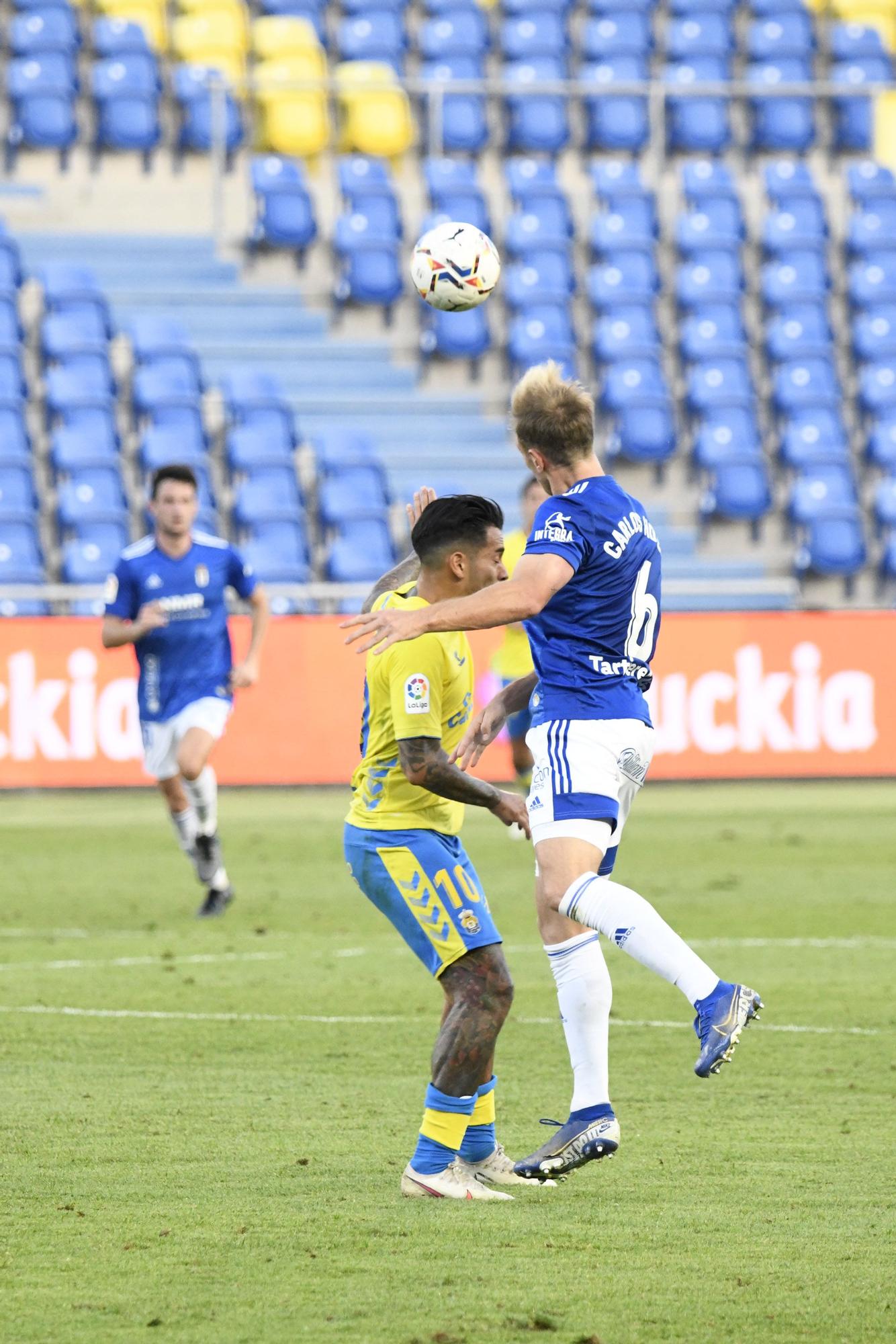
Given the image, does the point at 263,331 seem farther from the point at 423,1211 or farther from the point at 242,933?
the point at 423,1211

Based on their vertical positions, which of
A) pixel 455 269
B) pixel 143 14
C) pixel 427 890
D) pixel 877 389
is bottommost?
pixel 427 890

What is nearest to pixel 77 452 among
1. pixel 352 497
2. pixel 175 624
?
pixel 352 497

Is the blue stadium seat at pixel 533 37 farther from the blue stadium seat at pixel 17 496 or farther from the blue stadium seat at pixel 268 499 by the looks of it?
the blue stadium seat at pixel 17 496

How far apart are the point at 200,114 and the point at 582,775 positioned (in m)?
19.7

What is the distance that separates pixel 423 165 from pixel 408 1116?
62.4 feet

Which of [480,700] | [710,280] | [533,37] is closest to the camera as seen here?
[480,700]

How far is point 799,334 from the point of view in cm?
2383

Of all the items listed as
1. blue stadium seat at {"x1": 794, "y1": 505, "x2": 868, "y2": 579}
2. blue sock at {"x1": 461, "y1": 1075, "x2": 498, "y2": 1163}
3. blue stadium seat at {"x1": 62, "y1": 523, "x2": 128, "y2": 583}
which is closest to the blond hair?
blue sock at {"x1": 461, "y1": 1075, "x2": 498, "y2": 1163}

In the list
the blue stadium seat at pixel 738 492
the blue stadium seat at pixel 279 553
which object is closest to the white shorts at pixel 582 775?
the blue stadium seat at pixel 279 553

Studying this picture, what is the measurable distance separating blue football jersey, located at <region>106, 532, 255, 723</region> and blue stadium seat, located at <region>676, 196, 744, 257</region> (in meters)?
13.2

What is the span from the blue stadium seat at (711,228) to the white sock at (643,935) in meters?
19.5

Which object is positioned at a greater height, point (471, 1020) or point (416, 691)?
point (416, 691)

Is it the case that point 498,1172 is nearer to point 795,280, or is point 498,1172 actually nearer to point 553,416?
point 553,416

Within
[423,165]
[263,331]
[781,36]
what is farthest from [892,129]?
[263,331]
